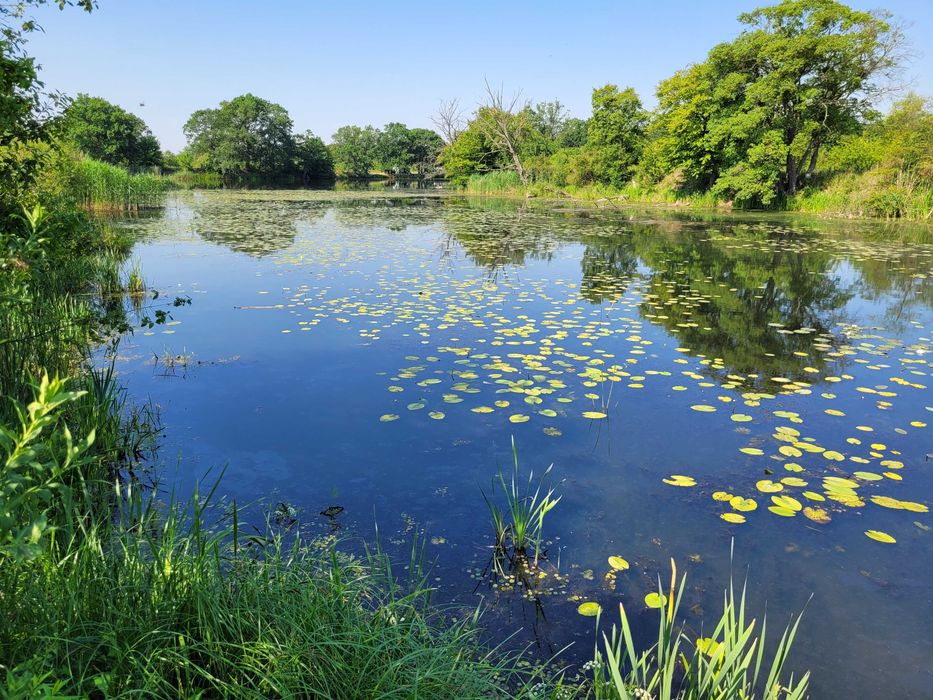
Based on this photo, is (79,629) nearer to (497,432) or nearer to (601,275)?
(497,432)

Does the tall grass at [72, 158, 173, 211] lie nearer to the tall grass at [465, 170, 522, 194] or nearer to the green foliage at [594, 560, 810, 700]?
the green foliage at [594, 560, 810, 700]

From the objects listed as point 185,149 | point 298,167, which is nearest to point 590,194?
point 298,167

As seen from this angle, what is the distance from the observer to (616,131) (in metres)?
30.0

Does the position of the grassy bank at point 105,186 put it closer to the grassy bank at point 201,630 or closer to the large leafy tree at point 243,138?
the grassy bank at point 201,630

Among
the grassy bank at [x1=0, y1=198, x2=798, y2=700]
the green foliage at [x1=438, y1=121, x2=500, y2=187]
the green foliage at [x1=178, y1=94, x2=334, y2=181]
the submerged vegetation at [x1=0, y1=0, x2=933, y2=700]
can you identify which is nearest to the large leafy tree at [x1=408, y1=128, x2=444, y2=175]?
the green foliage at [x1=178, y1=94, x2=334, y2=181]

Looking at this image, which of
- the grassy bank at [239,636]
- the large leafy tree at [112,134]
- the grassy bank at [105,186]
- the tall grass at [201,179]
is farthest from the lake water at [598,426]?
the large leafy tree at [112,134]

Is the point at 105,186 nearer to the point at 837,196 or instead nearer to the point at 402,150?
the point at 837,196

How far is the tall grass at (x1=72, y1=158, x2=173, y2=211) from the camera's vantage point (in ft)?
44.6

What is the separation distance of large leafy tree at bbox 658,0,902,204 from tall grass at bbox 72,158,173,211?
21.6m

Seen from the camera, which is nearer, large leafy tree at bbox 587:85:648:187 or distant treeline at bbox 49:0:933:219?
distant treeline at bbox 49:0:933:219

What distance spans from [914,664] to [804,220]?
20.7 meters

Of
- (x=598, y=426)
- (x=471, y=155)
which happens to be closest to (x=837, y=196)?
(x=598, y=426)

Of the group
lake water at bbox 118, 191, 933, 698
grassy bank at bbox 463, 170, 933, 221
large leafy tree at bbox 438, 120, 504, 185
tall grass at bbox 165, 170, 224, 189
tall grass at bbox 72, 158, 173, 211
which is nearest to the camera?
lake water at bbox 118, 191, 933, 698

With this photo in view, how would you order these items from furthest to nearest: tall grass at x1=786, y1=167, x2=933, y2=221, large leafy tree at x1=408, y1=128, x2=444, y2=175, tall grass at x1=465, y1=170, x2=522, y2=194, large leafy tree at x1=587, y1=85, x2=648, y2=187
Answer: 1. large leafy tree at x1=408, y1=128, x2=444, y2=175
2. tall grass at x1=465, y1=170, x2=522, y2=194
3. large leafy tree at x1=587, y1=85, x2=648, y2=187
4. tall grass at x1=786, y1=167, x2=933, y2=221
